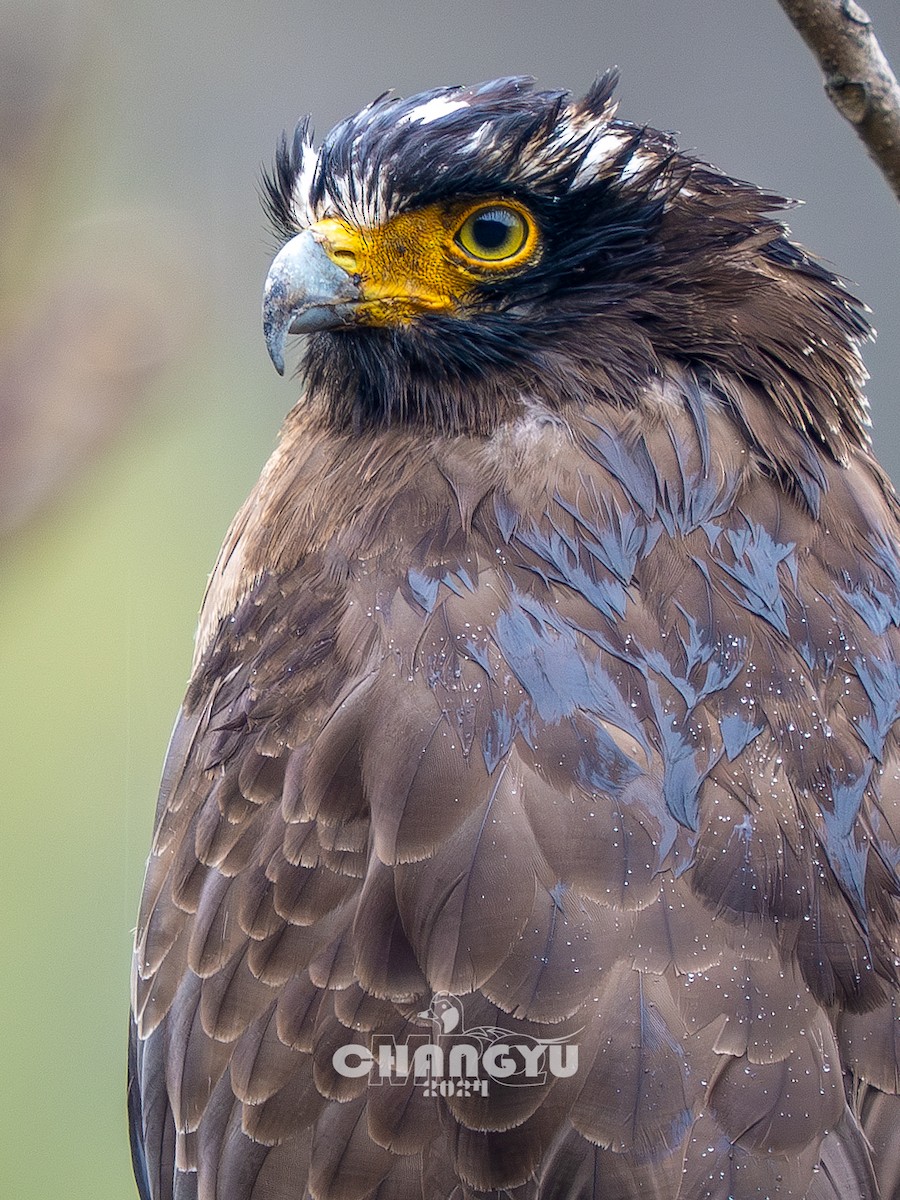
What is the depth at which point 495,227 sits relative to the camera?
1.61 m

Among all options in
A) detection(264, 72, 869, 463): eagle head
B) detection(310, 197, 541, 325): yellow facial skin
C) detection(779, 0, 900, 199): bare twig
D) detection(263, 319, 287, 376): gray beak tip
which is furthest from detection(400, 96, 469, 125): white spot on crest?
detection(779, 0, 900, 199): bare twig

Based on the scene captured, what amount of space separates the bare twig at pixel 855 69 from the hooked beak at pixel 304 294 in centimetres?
60

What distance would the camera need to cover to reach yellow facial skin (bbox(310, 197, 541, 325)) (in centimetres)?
161

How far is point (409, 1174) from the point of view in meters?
1.26

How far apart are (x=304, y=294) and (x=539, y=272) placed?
279 mm

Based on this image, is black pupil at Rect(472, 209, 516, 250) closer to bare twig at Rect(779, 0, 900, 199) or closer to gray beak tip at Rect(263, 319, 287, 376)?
→ gray beak tip at Rect(263, 319, 287, 376)

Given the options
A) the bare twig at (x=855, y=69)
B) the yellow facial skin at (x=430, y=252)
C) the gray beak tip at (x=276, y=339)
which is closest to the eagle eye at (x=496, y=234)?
the yellow facial skin at (x=430, y=252)

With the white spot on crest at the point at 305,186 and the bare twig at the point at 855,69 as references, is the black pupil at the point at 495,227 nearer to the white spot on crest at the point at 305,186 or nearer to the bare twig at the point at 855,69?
the white spot on crest at the point at 305,186

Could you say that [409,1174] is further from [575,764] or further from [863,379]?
[863,379]

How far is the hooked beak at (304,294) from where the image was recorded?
1593 millimetres

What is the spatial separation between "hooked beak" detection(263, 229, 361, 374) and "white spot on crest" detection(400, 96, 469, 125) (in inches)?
7.1

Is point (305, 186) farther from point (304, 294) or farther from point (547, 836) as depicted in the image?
point (547, 836)

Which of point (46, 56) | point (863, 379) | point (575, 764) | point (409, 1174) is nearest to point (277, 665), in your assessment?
point (575, 764)

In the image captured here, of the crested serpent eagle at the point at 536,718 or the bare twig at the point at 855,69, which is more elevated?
the bare twig at the point at 855,69
